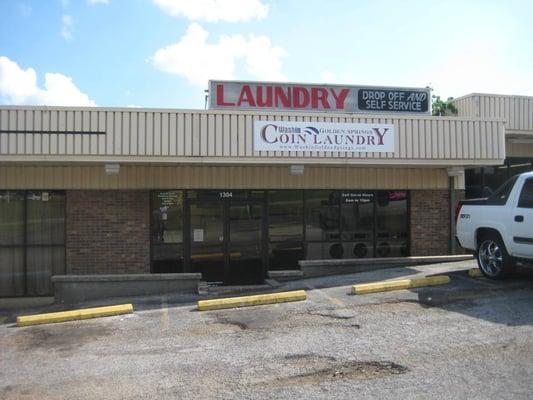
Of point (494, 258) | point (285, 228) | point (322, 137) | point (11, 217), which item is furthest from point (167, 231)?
point (494, 258)

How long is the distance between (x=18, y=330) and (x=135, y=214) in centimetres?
513

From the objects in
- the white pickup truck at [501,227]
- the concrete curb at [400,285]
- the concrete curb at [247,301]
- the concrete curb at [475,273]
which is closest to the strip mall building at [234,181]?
the white pickup truck at [501,227]

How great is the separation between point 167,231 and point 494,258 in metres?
7.67

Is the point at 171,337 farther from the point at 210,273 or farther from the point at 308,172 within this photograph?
the point at 308,172

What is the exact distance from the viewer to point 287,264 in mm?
15039

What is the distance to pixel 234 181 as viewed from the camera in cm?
1460

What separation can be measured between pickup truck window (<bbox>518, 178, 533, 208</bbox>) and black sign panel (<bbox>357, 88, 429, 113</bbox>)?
5865 millimetres

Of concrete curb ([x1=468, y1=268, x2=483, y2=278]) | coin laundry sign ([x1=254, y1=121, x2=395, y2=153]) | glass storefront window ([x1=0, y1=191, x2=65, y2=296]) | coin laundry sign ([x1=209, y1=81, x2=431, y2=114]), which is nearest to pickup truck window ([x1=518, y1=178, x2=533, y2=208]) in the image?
concrete curb ([x1=468, y1=268, x2=483, y2=278])

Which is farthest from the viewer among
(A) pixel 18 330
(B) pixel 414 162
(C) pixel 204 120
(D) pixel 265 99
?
(D) pixel 265 99

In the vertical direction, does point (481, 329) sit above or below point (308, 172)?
below

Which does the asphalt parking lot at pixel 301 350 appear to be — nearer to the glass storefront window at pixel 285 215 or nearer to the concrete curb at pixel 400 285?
the concrete curb at pixel 400 285

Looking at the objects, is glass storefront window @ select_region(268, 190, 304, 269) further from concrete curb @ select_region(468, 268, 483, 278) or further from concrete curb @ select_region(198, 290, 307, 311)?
concrete curb @ select_region(468, 268, 483, 278)

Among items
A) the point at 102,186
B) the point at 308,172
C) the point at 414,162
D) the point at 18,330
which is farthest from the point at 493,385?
the point at 102,186

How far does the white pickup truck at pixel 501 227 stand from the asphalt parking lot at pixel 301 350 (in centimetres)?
51
